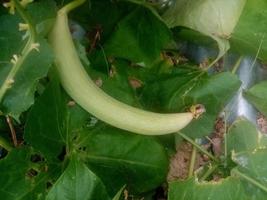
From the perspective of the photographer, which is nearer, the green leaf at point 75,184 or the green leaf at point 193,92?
the green leaf at point 75,184

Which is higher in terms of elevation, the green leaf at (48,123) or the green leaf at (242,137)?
the green leaf at (48,123)

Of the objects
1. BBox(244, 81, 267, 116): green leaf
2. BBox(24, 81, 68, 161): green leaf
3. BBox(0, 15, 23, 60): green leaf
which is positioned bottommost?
BBox(244, 81, 267, 116): green leaf

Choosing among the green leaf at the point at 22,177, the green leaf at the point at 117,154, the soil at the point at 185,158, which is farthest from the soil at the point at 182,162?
the green leaf at the point at 22,177

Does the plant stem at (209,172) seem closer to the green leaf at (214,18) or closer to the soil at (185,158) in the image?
the soil at (185,158)

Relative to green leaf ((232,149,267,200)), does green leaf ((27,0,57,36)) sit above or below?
above

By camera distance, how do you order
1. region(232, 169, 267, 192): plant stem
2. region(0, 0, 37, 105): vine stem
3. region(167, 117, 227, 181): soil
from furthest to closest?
1. region(167, 117, 227, 181): soil
2. region(232, 169, 267, 192): plant stem
3. region(0, 0, 37, 105): vine stem

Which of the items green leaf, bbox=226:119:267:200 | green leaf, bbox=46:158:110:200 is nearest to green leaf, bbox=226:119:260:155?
green leaf, bbox=226:119:267:200

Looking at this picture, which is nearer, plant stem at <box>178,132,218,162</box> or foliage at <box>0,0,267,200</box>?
foliage at <box>0,0,267,200</box>

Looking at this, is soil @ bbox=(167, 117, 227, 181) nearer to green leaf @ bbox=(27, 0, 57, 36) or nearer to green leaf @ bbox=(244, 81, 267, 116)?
green leaf @ bbox=(244, 81, 267, 116)
